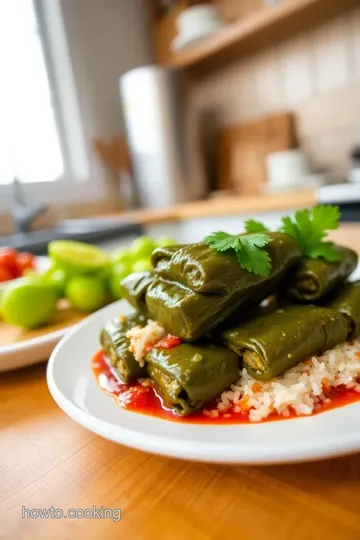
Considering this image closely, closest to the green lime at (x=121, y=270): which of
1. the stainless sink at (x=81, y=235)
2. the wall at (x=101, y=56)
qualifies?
the stainless sink at (x=81, y=235)

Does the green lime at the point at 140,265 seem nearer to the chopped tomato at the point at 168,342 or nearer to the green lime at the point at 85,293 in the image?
the green lime at the point at 85,293

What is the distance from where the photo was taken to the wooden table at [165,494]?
404 millimetres

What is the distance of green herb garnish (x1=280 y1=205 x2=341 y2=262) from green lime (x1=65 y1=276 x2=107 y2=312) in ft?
1.65

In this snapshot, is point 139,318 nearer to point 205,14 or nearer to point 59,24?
point 205,14

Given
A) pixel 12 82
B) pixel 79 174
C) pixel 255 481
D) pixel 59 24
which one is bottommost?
pixel 255 481

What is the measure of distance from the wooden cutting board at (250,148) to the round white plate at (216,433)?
8.32ft

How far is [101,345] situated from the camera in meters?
0.77

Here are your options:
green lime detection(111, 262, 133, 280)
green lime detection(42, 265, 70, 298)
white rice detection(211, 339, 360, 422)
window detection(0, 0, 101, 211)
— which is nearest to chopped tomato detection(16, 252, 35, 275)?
green lime detection(42, 265, 70, 298)

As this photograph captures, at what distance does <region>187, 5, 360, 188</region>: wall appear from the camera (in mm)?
2539

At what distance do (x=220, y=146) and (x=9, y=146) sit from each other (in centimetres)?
156

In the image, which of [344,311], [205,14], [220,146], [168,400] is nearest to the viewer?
[168,400]

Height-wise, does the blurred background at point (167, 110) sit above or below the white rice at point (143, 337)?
above

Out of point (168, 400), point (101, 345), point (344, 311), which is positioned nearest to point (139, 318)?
point (101, 345)

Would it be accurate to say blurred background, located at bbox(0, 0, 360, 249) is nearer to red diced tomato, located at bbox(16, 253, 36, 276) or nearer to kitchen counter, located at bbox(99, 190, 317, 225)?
kitchen counter, located at bbox(99, 190, 317, 225)
